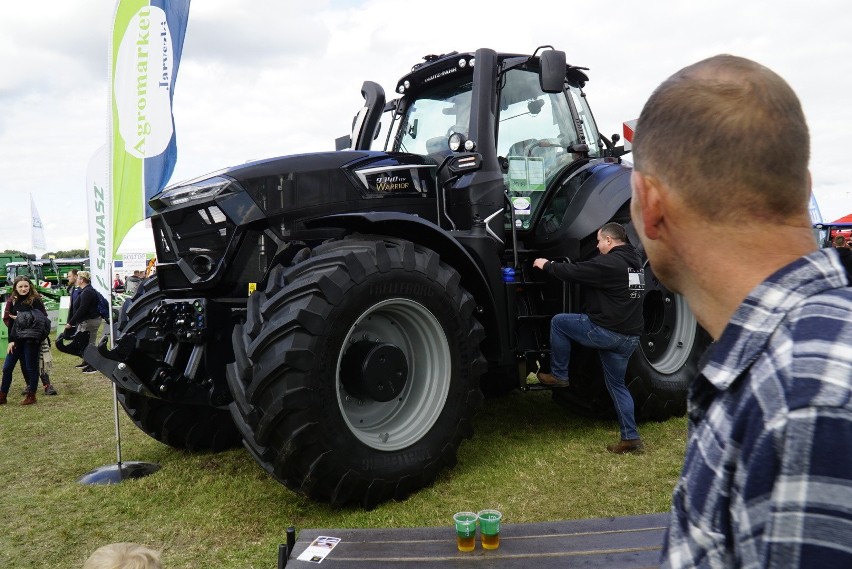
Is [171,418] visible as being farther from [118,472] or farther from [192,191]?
[192,191]

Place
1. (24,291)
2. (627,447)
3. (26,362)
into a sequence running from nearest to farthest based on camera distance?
(627,447), (26,362), (24,291)

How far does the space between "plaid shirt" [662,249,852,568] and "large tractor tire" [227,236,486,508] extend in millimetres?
2628

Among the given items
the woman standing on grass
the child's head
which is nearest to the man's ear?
the woman standing on grass

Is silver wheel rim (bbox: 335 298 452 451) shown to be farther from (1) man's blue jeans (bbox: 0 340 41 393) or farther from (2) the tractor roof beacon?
(1) man's blue jeans (bbox: 0 340 41 393)

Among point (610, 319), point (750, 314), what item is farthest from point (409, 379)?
point (750, 314)

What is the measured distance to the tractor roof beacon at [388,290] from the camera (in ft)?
11.5

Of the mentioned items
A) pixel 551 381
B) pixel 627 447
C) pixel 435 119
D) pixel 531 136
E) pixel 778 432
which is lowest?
pixel 627 447

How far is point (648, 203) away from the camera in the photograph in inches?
41.6

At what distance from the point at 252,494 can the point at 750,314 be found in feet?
12.2

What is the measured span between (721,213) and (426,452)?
Result: 316 cm

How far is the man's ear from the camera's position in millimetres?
1045

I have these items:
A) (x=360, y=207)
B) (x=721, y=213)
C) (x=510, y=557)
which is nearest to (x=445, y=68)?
(x=360, y=207)

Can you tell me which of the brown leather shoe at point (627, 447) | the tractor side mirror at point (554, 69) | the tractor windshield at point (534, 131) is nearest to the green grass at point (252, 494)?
the brown leather shoe at point (627, 447)

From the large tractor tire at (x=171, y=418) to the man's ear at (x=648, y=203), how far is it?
13.9 ft
